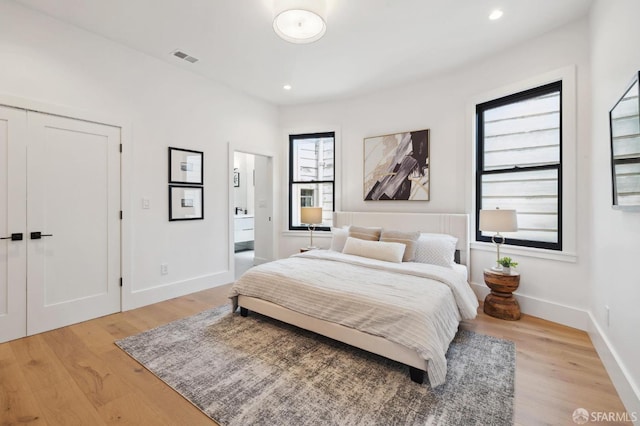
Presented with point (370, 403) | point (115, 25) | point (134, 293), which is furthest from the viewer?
point (134, 293)

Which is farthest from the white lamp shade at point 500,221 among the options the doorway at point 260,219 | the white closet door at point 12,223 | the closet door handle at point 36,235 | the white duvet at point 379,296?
the white closet door at point 12,223

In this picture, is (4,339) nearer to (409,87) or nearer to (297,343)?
(297,343)

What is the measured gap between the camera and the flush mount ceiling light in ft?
7.02

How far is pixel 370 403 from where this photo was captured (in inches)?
67.6

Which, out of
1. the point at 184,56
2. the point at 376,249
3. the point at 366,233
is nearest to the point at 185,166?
the point at 184,56

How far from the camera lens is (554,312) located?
2.91 metres

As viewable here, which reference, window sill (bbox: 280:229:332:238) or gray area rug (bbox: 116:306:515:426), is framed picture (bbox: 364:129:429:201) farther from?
gray area rug (bbox: 116:306:515:426)

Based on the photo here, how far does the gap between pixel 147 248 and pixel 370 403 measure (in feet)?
10.0

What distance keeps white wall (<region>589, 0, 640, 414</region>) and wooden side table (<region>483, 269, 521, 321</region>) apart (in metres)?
0.60

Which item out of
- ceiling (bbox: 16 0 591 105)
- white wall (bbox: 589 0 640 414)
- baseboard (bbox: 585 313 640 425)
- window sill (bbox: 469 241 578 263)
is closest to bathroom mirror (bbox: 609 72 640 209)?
white wall (bbox: 589 0 640 414)

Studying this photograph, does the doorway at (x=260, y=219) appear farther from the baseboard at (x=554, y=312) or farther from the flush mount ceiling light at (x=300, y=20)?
the baseboard at (x=554, y=312)

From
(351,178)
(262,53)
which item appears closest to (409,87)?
(351,178)

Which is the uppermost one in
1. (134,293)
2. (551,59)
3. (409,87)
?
(409,87)

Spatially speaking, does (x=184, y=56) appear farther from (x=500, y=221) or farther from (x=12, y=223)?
(x=500, y=221)
